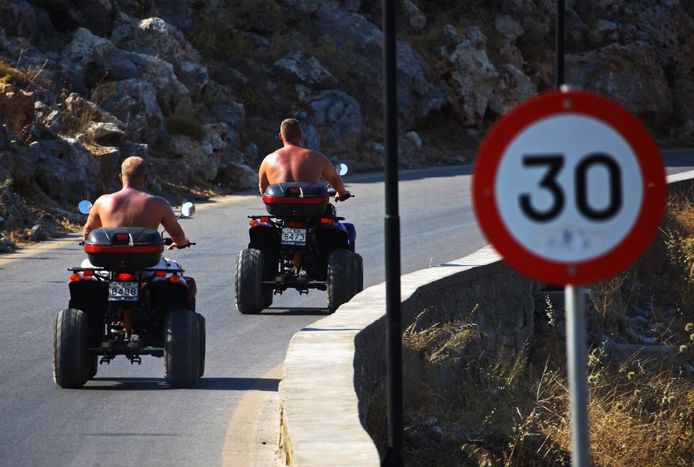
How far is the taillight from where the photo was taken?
1009cm

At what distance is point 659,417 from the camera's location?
37.9ft

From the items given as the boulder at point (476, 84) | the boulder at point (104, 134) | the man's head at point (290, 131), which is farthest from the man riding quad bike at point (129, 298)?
the boulder at point (476, 84)

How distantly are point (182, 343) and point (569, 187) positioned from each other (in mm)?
5746

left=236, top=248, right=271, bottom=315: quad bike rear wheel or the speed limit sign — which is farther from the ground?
the speed limit sign

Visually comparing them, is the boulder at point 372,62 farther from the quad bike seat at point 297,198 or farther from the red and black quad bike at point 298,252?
the quad bike seat at point 297,198

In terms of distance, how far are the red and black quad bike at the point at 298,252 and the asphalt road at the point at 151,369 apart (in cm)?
34

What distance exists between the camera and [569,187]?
4586 mm

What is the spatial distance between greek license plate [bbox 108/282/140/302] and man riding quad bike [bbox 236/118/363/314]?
11.2 ft

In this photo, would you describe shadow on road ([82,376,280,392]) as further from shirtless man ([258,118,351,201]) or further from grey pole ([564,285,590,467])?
grey pole ([564,285,590,467])

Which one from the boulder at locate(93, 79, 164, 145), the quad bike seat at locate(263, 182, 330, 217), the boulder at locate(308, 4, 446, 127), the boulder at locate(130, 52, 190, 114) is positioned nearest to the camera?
the quad bike seat at locate(263, 182, 330, 217)

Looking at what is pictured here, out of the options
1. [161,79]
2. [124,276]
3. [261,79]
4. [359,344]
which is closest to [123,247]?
[124,276]

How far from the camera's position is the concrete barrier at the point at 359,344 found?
662 cm

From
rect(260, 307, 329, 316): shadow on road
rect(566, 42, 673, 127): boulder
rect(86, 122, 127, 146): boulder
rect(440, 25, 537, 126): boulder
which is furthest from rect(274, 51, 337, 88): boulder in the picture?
rect(260, 307, 329, 316): shadow on road

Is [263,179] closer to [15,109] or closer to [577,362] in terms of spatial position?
[577,362]
